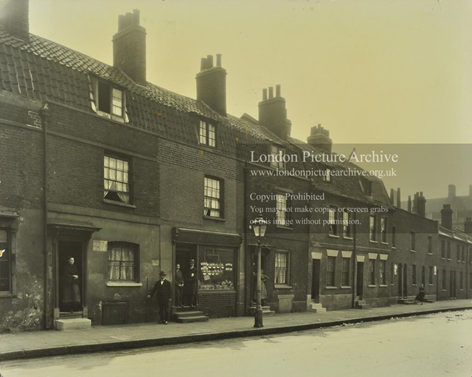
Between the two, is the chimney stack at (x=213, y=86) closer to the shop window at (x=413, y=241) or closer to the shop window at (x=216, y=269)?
the shop window at (x=216, y=269)

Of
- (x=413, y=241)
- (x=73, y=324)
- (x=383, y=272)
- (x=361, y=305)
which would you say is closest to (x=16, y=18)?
(x=73, y=324)

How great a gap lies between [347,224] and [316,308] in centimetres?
605

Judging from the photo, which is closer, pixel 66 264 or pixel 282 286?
pixel 66 264

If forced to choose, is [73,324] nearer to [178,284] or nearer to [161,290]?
[161,290]

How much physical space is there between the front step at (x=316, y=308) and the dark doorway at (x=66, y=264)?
13.7 metres

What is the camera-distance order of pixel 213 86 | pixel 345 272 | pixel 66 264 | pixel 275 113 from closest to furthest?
1. pixel 66 264
2. pixel 213 86
3. pixel 275 113
4. pixel 345 272

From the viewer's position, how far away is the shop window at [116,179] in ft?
50.0

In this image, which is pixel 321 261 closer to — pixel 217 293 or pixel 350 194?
pixel 350 194

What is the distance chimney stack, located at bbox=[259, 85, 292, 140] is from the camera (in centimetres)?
2652

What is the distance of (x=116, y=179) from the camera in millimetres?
15555

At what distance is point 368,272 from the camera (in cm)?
3080

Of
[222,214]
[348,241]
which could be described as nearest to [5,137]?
[222,214]

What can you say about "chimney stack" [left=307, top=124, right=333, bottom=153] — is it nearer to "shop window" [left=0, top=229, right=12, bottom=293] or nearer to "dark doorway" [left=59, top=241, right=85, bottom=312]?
"dark doorway" [left=59, top=241, right=85, bottom=312]

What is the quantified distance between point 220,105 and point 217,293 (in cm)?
849
